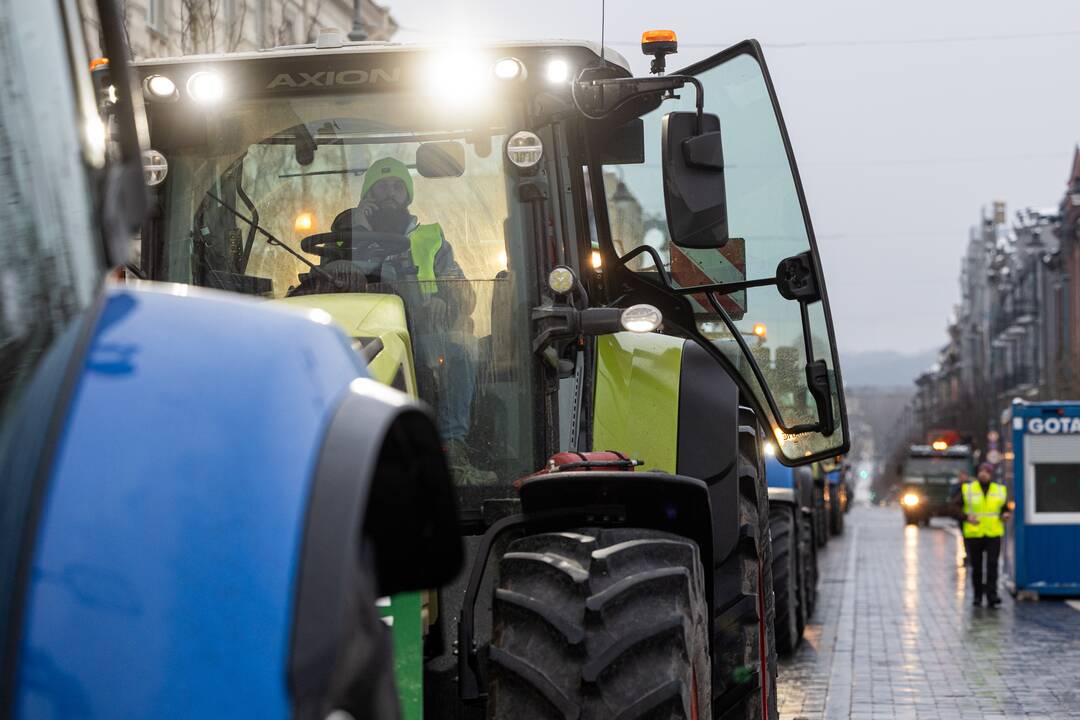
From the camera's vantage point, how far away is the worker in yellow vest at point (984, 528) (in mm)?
20688

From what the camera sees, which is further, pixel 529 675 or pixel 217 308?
pixel 529 675

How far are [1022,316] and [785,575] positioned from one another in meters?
67.7

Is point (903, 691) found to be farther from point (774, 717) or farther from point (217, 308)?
point (217, 308)

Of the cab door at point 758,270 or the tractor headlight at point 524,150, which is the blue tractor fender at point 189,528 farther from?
the cab door at point 758,270

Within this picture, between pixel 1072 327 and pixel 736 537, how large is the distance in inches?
2507

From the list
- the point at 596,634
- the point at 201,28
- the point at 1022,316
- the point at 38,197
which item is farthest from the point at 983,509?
the point at 1022,316

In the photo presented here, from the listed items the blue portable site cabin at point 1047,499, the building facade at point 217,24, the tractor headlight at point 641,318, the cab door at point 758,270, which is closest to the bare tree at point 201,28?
the building facade at point 217,24

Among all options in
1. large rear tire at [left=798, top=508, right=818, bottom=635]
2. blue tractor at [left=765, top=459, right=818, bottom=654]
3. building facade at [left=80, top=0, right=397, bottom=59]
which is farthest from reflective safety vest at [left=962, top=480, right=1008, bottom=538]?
building facade at [left=80, top=0, right=397, bottom=59]

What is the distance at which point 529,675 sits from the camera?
13.3ft

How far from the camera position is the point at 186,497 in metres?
2.24

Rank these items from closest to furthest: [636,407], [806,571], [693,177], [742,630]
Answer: [693,177] < [742,630] < [636,407] < [806,571]

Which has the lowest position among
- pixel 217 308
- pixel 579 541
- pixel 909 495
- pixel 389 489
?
pixel 909 495

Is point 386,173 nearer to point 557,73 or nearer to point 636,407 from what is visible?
point 557,73

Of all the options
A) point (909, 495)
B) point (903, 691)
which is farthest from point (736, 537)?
point (909, 495)
